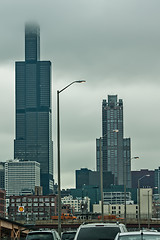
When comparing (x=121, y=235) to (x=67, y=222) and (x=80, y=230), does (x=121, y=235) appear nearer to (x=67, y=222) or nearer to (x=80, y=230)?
(x=80, y=230)

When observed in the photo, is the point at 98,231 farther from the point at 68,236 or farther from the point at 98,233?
the point at 68,236

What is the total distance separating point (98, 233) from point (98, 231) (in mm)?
96

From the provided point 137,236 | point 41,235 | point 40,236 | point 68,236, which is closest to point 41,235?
point 41,235

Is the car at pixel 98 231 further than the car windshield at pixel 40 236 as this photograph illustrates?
No

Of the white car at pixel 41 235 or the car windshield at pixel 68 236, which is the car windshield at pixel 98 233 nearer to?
the white car at pixel 41 235

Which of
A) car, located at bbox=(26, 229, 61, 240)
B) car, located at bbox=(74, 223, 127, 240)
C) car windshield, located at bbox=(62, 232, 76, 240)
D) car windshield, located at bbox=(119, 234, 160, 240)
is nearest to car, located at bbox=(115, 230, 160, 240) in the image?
car windshield, located at bbox=(119, 234, 160, 240)

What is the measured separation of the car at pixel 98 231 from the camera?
76.8ft

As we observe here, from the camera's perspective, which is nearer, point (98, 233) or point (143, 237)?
point (143, 237)

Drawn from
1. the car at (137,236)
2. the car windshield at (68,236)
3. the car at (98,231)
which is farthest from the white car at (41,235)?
the car at (137,236)

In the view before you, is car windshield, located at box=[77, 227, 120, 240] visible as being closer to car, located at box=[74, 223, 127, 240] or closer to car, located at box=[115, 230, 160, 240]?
car, located at box=[74, 223, 127, 240]

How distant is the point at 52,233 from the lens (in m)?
30.8

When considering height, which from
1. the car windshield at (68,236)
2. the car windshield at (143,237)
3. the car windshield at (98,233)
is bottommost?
the car windshield at (68,236)

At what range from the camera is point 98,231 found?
23703 mm

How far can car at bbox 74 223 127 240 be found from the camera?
23417 millimetres
